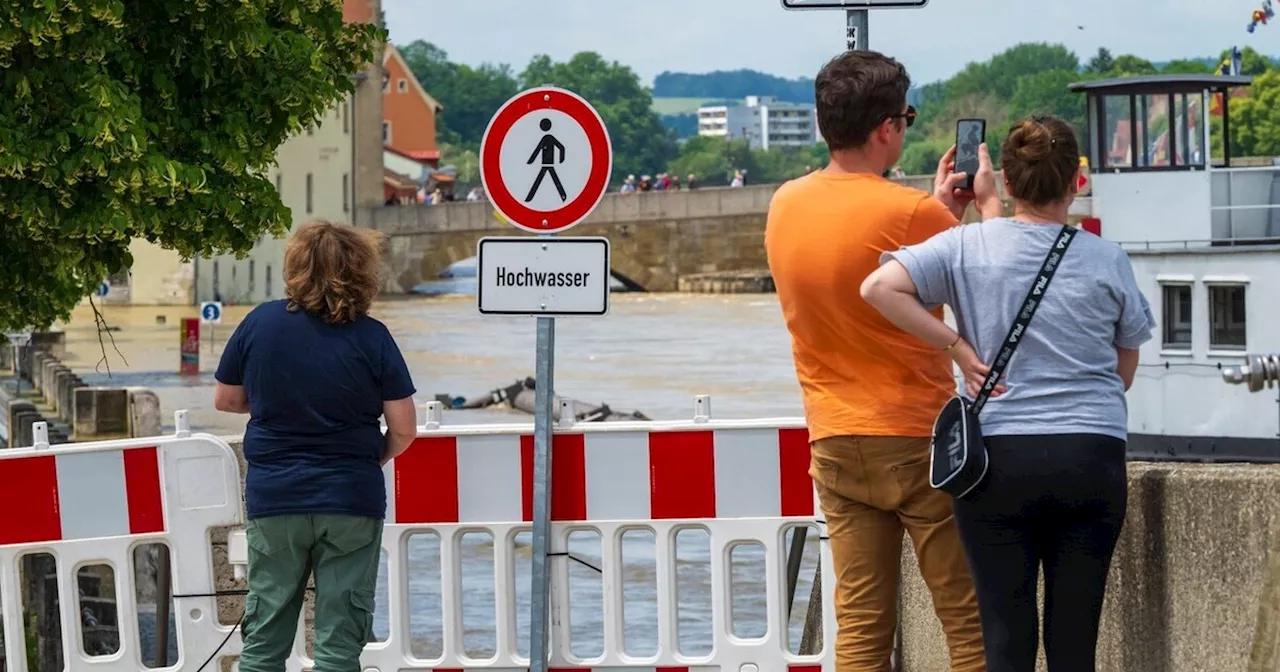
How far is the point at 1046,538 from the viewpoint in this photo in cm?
433

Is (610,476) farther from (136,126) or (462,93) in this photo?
(462,93)

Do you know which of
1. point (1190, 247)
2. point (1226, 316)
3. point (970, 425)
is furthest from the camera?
point (1190, 247)

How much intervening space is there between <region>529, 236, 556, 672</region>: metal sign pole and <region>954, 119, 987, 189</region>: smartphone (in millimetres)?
1588

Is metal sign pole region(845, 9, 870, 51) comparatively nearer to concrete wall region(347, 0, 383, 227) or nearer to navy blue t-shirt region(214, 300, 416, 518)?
navy blue t-shirt region(214, 300, 416, 518)

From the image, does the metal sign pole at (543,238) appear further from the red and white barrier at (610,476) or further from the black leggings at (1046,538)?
the black leggings at (1046,538)

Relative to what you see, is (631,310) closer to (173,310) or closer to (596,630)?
(173,310)

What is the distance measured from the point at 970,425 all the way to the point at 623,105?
175 metres

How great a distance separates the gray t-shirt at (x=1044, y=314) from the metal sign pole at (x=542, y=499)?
1862 mm

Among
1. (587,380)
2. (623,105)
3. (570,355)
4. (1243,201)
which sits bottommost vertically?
(587,380)

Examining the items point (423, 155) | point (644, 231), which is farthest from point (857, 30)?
point (423, 155)

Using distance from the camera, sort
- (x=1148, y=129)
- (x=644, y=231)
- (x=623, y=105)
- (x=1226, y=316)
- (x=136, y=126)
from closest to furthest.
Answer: (x=136, y=126)
(x=1226, y=316)
(x=1148, y=129)
(x=644, y=231)
(x=623, y=105)

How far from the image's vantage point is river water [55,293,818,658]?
1292cm

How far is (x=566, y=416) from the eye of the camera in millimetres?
6449

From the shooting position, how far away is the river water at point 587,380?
12.9 metres
